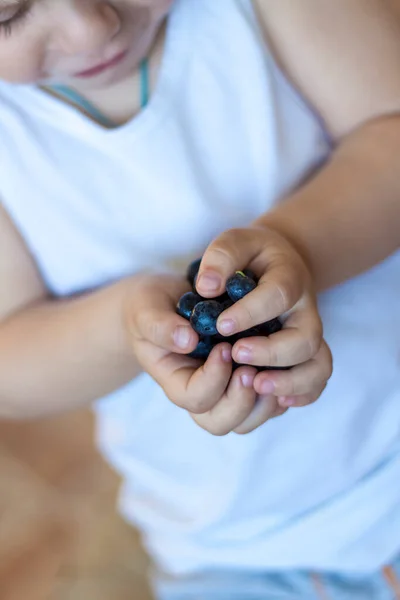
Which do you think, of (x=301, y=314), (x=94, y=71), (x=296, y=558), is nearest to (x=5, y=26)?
(x=94, y=71)

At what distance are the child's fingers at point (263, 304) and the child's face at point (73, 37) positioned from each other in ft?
0.77

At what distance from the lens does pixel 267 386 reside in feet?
1.55

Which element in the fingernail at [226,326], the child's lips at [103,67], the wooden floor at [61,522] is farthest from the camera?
the wooden floor at [61,522]

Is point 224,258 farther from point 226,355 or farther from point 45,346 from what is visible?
point 45,346

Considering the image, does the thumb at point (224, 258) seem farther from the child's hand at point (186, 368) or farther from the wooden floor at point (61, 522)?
the wooden floor at point (61, 522)

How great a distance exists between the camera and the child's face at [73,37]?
519mm

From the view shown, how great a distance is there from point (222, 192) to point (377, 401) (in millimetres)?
259

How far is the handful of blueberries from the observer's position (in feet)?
1.47

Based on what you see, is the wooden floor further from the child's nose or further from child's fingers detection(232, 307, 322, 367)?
the child's nose

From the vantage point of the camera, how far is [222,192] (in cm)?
69

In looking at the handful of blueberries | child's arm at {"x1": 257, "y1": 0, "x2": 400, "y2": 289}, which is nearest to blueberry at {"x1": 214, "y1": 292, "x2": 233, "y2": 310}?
the handful of blueberries

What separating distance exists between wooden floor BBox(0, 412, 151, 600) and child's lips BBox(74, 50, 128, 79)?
661 millimetres

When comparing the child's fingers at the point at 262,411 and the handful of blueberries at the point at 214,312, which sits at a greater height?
the handful of blueberries at the point at 214,312

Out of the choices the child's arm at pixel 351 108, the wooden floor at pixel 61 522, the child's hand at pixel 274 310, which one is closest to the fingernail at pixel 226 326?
the child's hand at pixel 274 310
